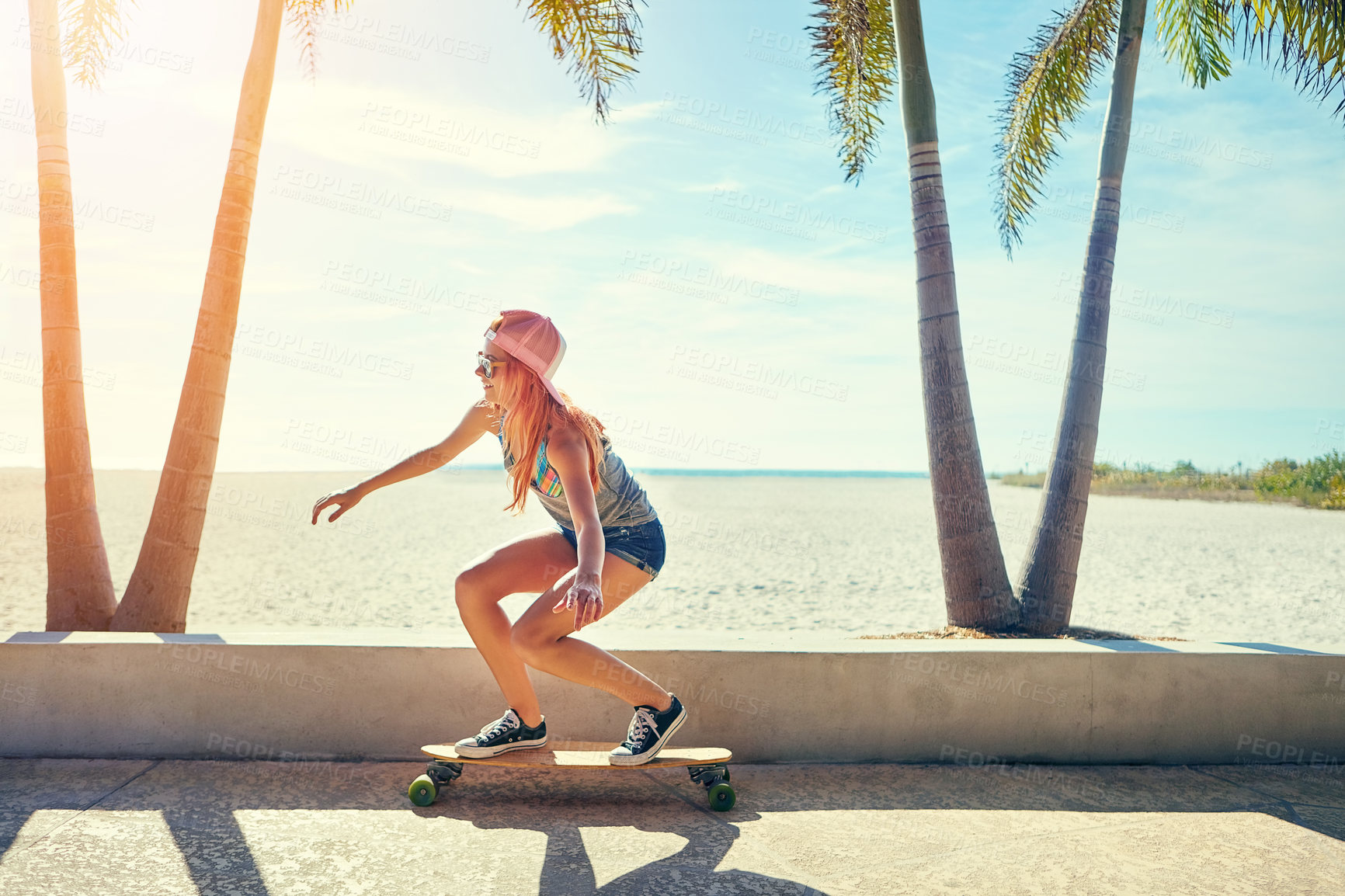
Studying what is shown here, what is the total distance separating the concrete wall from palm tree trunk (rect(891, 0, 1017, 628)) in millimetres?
1916

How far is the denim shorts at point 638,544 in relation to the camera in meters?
3.81

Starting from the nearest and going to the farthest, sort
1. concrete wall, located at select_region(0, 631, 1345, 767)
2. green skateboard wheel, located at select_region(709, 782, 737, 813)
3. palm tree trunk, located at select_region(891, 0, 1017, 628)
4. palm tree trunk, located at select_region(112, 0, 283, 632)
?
green skateboard wheel, located at select_region(709, 782, 737, 813) → concrete wall, located at select_region(0, 631, 1345, 767) → palm tree trunk, located at select_region(112, 0, 283, 632) → palm tree trunk, located at select_region(891, 0, 1017, 628)

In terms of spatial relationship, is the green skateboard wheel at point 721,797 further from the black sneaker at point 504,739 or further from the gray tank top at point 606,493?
the gray tank top at point 606,493

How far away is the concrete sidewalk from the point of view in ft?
10.3

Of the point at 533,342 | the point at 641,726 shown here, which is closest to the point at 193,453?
the point at 533,342

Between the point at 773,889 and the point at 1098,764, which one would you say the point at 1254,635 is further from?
the point at 773,889

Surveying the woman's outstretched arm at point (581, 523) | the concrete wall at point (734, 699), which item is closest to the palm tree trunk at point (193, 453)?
the concrete wall at point (734, 699)

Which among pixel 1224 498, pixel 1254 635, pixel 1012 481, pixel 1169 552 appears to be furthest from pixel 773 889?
pixel 1012 481

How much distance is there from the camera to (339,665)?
430cm

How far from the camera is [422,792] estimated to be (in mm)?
3723

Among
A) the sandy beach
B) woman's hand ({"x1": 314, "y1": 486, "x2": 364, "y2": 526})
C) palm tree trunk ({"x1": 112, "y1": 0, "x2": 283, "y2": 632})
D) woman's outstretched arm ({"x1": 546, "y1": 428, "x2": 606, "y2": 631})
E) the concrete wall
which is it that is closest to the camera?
woman's outstretched arm ({"x1": 546, "y1": 428, "x2": 606, "y2": 631})

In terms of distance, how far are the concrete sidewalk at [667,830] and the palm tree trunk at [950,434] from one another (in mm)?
2098

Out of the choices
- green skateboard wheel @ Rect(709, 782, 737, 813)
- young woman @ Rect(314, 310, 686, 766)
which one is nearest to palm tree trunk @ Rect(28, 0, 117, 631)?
young woman @ Rect(314, 310, 686, 766)

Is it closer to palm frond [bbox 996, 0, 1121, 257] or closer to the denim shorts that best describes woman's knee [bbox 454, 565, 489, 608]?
the denim shorts
